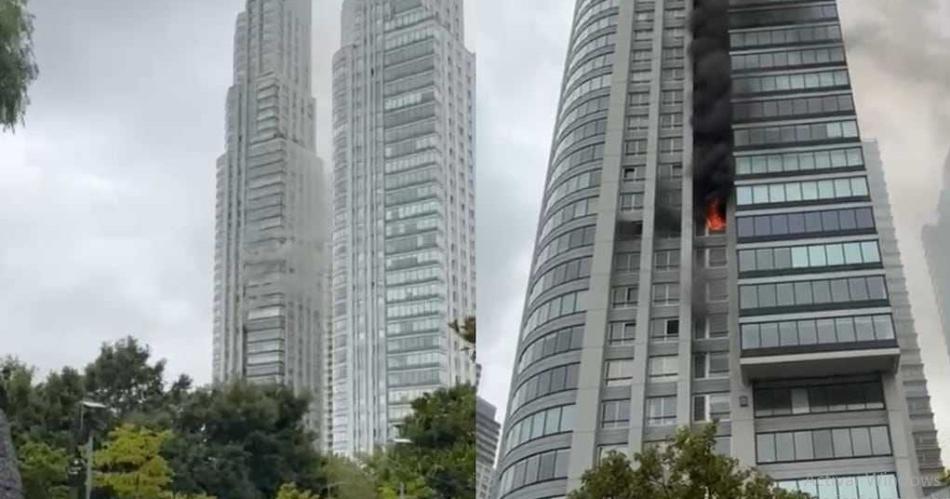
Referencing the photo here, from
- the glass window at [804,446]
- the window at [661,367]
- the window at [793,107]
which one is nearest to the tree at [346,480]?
the window at [661,367]

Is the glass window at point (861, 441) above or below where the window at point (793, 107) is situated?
below

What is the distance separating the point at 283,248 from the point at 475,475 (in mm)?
4018

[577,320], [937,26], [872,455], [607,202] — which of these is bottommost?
[872,455]

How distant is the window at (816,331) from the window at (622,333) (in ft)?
4.28

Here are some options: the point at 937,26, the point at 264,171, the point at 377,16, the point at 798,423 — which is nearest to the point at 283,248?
the point at 264,171

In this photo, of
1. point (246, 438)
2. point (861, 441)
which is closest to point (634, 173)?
point (861, 441)

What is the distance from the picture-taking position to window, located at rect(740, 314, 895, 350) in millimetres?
15031

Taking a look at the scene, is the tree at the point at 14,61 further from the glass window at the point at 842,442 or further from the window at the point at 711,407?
the glass window at the point at 842,442

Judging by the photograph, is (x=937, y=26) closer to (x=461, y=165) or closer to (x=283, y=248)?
(x=461, y=165)

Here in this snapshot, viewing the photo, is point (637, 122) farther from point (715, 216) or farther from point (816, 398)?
point (816, 398)

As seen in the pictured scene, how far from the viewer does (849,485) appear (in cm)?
1500

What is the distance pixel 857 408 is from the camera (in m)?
15.2

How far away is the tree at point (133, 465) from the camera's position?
13055 millimetres

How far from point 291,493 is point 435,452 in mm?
2861
